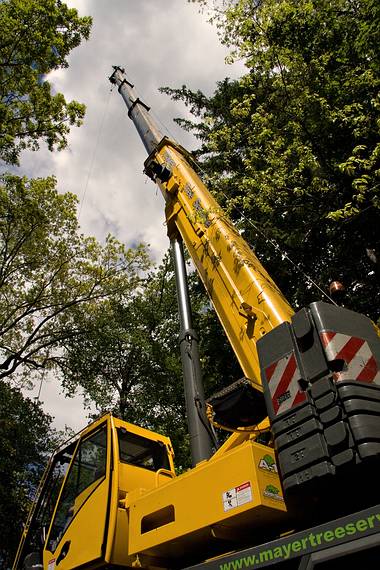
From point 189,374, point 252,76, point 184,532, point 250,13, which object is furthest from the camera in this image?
point 252,76

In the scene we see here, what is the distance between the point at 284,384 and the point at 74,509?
331 centimetres

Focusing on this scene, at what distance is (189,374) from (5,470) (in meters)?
15.9

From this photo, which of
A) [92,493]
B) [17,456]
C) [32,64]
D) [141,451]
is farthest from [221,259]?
[17,456]

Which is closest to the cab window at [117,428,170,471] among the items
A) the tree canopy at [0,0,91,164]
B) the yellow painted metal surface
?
the yellow painted metal surface

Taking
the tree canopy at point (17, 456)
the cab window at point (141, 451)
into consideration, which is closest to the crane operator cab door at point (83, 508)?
the cab window at point (141, 451)

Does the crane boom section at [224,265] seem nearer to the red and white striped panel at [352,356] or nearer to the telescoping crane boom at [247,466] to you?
the telescoping crane boom at [247,466]

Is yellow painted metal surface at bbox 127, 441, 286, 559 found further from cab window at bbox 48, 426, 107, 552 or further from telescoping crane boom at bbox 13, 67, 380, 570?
cab window at bbox 48, 426, 107, 552

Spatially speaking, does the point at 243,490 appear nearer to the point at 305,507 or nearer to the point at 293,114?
the point at 305,507

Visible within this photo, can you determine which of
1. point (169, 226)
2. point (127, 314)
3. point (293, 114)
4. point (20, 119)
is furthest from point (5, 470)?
point (293, 114)

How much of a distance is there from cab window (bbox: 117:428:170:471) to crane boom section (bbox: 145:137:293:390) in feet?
6.12

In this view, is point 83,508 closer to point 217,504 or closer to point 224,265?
point 217,504

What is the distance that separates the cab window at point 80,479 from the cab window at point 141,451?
268mm

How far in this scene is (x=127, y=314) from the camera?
20.3 meters

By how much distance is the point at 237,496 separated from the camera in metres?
3.10
